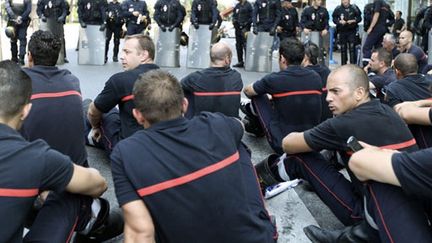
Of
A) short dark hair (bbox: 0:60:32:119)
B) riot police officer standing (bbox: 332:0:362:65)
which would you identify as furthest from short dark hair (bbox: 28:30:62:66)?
riot police officer standing (bbox: 332:0:362:65)

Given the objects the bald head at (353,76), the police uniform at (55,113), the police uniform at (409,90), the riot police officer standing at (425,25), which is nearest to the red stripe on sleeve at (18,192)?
the police uniform at (55,113)

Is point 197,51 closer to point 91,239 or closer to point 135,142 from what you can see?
point 91,239

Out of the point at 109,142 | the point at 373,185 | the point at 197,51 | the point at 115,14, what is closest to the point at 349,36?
the point at 197,51

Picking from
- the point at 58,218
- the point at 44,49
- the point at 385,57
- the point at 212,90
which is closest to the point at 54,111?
the point at 44,49

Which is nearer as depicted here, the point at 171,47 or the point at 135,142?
the point at 135,142

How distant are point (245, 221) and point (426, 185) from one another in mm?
692

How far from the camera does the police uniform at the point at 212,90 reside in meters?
4.04

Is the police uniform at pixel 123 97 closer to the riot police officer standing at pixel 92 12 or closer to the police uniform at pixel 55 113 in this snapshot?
the police uniform at pixel 55 113

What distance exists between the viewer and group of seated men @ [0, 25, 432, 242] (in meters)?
1.84

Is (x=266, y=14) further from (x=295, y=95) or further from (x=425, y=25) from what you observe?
(x=295, y=95)

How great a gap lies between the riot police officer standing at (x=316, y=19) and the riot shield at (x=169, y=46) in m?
A: 2.89

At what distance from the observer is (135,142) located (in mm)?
1909

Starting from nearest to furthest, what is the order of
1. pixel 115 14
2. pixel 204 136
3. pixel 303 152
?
pixel 204 136, pixel 303 152, pixel 115 14

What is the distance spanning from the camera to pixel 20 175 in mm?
1720
